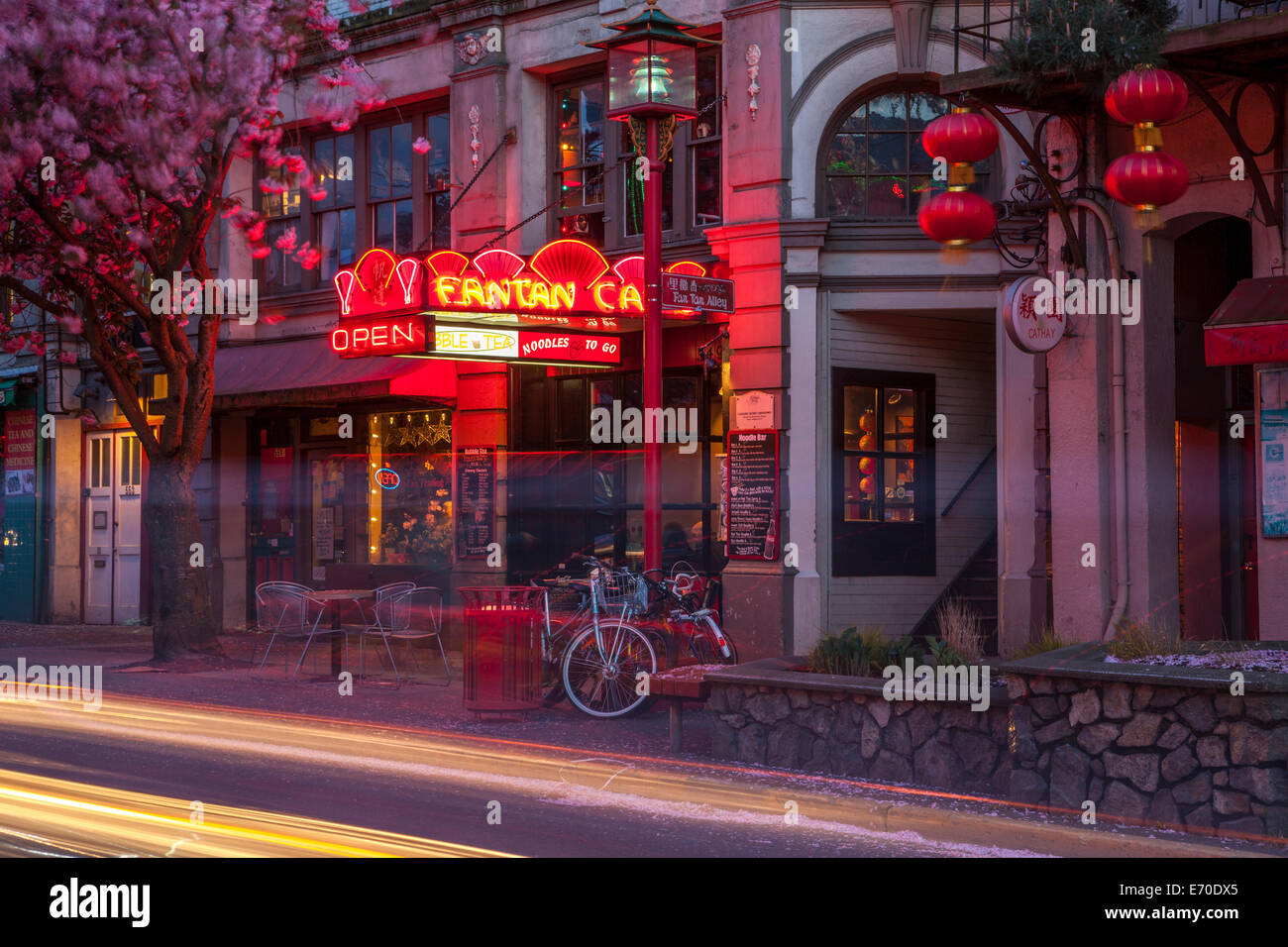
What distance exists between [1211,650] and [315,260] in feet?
44.7

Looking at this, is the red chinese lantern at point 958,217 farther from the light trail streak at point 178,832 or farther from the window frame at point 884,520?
the light trail streak at point 178,832

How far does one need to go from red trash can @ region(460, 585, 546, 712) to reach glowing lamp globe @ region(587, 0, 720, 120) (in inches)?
171

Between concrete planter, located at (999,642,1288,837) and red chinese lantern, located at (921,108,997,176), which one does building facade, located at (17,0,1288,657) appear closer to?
red chinese lantern, located at (921,108,997,176)

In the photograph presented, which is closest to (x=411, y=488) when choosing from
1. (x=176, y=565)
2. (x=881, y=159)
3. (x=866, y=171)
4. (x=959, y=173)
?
(x=176, y=565)

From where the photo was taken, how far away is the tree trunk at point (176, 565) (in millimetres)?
16031

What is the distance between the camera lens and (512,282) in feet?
48.6

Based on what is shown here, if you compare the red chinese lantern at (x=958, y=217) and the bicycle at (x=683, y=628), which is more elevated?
the red chinese lantern at (x=958, y=217)

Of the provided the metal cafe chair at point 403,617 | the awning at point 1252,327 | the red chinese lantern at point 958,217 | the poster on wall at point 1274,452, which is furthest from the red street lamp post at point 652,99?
the poster on wall at point 1274,452

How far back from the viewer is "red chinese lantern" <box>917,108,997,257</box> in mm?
10711

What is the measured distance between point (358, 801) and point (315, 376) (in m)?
10.0

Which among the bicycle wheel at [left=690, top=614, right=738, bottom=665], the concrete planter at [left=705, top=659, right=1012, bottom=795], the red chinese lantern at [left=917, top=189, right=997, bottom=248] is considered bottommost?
the concrete planter at [left=705, top=659, right=1012, bottom=795]

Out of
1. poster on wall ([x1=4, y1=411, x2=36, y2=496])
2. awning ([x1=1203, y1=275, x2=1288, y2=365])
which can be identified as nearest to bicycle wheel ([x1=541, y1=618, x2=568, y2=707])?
awning ([x1=1203, y1=275, x2=1288, y2=365])

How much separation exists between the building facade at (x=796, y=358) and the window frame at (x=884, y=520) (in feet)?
0.10

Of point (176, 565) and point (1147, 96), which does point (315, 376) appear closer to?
point (176, 565)
